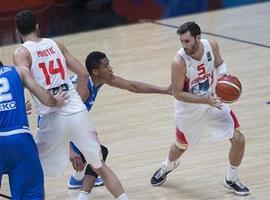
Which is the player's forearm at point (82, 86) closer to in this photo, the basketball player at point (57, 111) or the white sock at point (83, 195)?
the basketball player at point (57, 111)

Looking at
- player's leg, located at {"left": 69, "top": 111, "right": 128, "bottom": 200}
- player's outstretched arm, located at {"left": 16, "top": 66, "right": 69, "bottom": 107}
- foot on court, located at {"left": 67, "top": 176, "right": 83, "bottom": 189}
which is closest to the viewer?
player's outstretched arm, located at {"left": 16, "top": 66, "right": 69, "bottom": 107}

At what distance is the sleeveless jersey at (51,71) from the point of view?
6.09 m

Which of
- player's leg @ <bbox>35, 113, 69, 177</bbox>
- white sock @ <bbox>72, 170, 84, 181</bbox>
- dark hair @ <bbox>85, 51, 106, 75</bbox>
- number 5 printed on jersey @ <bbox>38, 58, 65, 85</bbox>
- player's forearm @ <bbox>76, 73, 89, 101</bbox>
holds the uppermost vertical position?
number 5 printed on jersey @ <bbox>38, 58, 65, 85</bbox>

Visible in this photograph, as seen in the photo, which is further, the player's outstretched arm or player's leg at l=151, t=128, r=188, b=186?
player's leg at l=151, t=128, r=188, b=186

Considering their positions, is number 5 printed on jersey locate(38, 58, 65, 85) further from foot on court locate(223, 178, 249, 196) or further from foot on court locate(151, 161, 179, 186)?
foot on court locate(223, 178, 249, 196)

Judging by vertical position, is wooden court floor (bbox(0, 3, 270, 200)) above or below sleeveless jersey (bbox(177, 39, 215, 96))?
below

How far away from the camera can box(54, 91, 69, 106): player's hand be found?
6046mm

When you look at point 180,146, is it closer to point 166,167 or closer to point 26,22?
point 166,167

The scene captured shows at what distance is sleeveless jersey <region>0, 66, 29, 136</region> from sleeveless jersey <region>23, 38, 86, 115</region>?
0.48 metres

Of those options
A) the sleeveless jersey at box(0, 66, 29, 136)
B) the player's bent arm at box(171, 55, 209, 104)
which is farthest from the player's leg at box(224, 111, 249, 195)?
the sleeveless jersey at box(0, 66, 29, 136)

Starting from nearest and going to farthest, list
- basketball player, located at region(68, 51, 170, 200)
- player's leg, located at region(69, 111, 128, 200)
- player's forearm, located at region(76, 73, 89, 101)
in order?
player's leg, located at region(69, 111, 128, 200) < player's forearm, located at region(76, 73, 89, 101) < basketball player, located at region(68, 51, 170, 200)

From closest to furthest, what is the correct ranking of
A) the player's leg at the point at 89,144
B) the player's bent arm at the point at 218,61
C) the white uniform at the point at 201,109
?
the player's leg at the point at 89,144, the white uniform at the point at 201,109, the player's bent arm at the point at 218,61

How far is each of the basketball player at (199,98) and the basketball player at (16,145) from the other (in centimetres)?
155

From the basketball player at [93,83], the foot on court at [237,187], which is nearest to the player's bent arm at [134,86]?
the basketball player at [93,83]
